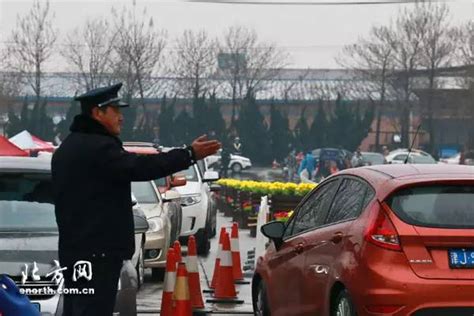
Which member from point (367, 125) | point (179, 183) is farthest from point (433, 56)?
point (179, 183)

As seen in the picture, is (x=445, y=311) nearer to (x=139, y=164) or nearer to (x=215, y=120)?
(x=139, y=164)

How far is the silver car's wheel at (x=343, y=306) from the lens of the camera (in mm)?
6814

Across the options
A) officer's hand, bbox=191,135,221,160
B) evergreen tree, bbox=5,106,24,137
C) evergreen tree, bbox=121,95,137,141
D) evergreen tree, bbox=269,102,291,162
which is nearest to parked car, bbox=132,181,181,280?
officer's hand, bbox=191,135,221,160

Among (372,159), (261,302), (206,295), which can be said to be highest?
(261,302)

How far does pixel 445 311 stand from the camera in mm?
6531

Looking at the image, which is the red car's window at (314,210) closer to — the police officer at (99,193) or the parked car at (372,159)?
the police officer at (99,193)

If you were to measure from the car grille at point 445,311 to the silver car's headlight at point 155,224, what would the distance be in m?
6.93

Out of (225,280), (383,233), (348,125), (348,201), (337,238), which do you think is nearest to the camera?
(383,233)

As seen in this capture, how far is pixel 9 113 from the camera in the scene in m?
39.6

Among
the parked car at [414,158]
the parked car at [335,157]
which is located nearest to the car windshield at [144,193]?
the parked car at [414,158]

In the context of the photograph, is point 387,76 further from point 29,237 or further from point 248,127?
point 29,237

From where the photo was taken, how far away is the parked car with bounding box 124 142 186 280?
1305cm

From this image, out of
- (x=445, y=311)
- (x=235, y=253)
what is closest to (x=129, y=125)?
(x=235, y=253)

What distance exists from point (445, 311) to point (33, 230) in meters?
3.23
